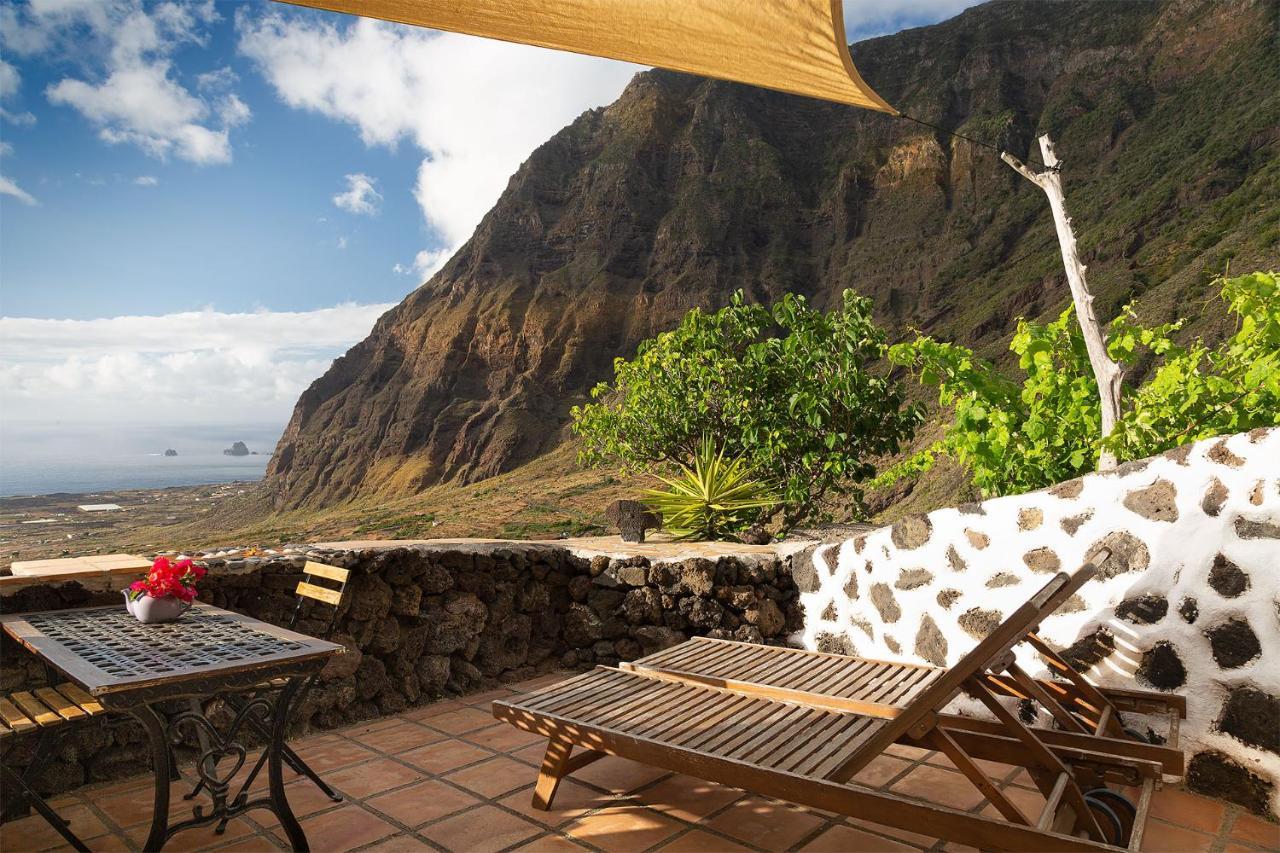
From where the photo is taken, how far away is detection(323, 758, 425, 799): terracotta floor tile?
9.18ft

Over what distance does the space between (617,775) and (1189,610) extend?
2102 millimetres

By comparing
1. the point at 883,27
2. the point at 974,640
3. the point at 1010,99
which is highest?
the point at 883,27

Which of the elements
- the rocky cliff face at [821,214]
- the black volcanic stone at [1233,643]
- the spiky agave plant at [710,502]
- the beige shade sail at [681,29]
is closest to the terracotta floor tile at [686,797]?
the black volcanic stone at [1233,643]

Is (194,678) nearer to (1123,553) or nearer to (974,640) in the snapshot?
(974,640)

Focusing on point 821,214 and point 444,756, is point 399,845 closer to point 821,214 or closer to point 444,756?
point 444,756

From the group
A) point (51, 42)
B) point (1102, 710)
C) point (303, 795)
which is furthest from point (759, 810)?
point (51, 42)

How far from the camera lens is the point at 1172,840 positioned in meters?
2.27

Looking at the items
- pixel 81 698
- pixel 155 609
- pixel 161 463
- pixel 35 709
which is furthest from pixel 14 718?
pixel 161 463

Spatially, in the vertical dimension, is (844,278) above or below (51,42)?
above

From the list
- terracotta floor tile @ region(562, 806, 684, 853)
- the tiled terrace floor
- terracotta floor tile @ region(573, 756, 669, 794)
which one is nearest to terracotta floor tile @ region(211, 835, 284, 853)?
the tiled terrace floor

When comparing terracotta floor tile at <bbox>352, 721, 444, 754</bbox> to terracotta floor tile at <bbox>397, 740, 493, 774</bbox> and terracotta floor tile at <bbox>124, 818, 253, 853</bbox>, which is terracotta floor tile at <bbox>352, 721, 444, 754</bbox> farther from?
terracotta floor tile at <bbox>124, 818, 253, 853</bbox>

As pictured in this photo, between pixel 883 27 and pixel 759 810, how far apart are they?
140 feet

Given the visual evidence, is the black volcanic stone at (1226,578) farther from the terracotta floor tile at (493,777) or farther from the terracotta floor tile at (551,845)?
the terracotta floor tile at (493,777)

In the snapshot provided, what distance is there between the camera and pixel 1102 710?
2.36m
